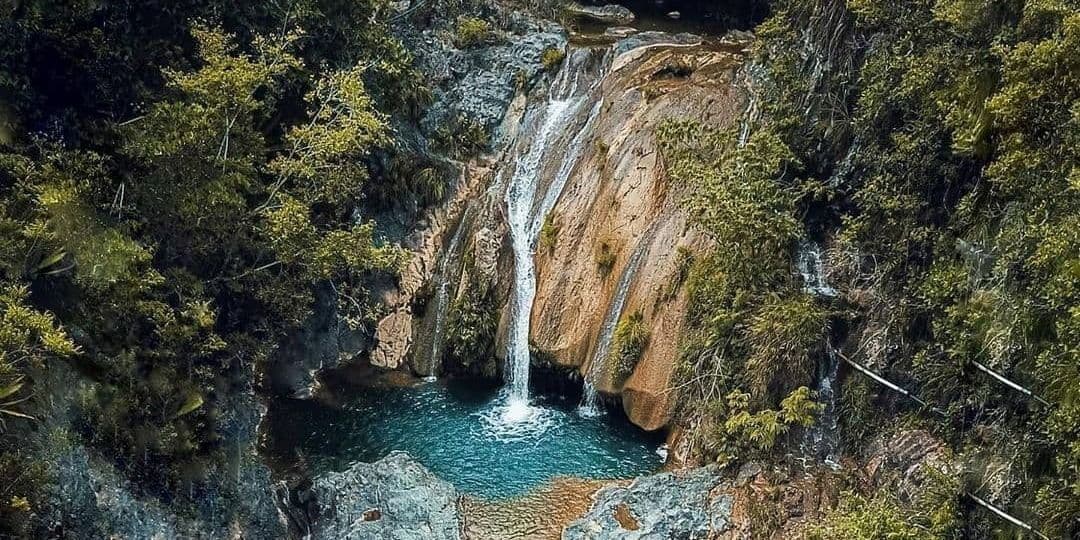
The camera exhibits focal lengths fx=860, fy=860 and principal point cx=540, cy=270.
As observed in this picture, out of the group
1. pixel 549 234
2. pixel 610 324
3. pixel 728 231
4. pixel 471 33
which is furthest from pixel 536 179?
pixel 728 231

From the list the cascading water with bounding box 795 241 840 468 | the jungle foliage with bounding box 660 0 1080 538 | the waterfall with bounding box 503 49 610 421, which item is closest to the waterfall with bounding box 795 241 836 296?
the cascading water with bounding box 795 241 840 468

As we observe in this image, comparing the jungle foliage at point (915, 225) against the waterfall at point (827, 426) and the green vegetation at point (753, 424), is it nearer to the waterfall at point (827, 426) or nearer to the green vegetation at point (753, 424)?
the waterfall at point (827, 426)

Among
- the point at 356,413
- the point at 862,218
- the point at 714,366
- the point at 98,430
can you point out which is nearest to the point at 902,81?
the point at 862,218

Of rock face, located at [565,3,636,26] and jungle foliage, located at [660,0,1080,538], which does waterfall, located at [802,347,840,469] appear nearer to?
jungle foliage, located at [660,0,1080,538]

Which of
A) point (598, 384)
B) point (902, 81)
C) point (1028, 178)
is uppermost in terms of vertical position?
point (902, 81)

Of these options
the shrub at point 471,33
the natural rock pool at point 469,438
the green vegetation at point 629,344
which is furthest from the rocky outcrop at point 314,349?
the shrub at point 471,33

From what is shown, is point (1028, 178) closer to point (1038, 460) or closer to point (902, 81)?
point (902, 81)
